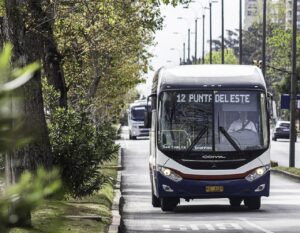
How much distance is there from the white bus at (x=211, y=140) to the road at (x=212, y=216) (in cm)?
63

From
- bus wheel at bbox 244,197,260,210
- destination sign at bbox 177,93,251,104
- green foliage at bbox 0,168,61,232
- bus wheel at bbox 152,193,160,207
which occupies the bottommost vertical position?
bus wheel at bbox 152,193,160,207

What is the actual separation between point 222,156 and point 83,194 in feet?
9.75

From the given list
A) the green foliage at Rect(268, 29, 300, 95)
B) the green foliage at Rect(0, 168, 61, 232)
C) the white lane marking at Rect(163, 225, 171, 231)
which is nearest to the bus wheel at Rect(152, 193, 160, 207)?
the white lane marking at Rect(163, 225, 171, 231)

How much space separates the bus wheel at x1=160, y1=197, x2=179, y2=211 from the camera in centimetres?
2259

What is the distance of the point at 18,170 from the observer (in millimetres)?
14570

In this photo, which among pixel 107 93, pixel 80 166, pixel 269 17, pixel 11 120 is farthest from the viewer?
pixel 269 17

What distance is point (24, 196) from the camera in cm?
273

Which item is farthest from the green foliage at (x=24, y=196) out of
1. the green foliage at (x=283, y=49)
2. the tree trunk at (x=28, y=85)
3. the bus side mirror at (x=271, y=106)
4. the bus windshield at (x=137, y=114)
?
the green foliage at (x=283, y=49)

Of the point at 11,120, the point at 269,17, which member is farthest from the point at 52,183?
the point at 269,17

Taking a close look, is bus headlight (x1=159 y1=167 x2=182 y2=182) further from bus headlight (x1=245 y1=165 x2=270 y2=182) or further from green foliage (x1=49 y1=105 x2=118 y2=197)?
bus headlight (x1=245 y1=165 x2=270 y2=182)

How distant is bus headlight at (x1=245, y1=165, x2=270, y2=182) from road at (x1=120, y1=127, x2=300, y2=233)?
0.74m

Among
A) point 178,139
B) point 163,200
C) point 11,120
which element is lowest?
point 163,200

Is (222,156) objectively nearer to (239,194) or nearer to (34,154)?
(239,194)

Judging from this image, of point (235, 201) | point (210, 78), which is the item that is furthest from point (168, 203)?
point (210, 78)
